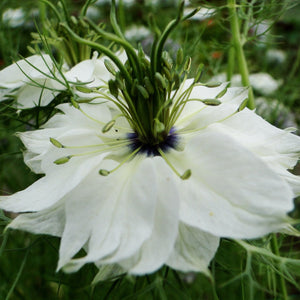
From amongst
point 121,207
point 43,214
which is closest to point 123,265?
point 121,207

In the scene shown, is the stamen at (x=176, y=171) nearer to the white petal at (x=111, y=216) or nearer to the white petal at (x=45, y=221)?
the white petal at (x=111, y=216)

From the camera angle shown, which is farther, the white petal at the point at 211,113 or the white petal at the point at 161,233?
the white petal at the point at 211,113

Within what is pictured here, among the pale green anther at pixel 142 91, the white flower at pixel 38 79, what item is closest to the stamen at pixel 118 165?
the pale green anther at pixel 142 91

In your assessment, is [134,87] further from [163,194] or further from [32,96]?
[32,96]

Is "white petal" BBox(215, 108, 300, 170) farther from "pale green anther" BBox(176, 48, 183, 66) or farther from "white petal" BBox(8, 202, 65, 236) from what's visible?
"white petal" BBox(8, 202, 65, 236)

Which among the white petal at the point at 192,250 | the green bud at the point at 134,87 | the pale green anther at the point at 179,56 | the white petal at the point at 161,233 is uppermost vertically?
the pale green anther at the point at 179,56

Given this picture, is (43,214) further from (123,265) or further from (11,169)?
(11,169)
